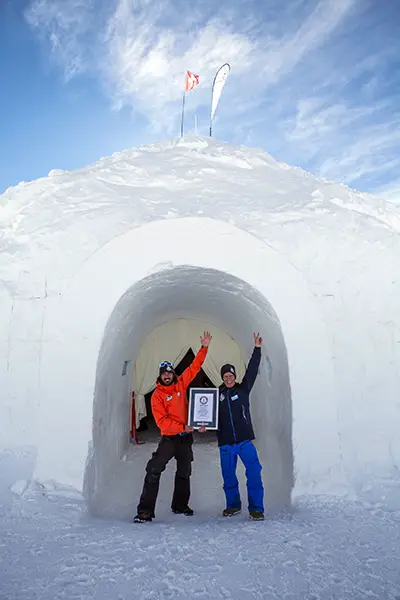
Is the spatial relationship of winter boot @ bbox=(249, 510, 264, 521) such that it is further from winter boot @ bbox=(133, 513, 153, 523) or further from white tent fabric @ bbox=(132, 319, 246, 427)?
white tent fabric @ bbox=(132, 319, 246, 427)

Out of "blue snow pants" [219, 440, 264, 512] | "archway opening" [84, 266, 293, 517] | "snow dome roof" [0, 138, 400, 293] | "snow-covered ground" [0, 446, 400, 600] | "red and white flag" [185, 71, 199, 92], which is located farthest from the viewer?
"red and white flag" [185, 71, 199, 92]

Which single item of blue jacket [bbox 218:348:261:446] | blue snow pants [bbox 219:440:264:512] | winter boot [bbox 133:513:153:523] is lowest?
winter boot [bbox 133:513:153:523]

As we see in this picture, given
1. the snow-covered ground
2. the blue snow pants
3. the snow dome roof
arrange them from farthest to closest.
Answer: the snow dome roof → the blue snow pants → the snow-covered ground

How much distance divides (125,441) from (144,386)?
1.40 m

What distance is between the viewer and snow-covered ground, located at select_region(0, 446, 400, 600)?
2146 millimetres

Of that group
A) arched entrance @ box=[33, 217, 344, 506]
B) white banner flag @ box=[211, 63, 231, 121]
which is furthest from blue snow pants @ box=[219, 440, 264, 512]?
white banner flag @ box=[211, 63, 231, 121]

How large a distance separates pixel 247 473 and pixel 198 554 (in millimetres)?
982

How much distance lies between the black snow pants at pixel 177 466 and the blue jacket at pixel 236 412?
33cm

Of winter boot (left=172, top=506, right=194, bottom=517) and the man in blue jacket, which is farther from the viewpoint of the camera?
winter boot (left=172, top=506, right=194, bottom=517)

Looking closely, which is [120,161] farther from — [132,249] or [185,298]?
[185,298]

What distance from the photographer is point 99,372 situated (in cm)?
387

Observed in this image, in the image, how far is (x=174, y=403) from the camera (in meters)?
3.72

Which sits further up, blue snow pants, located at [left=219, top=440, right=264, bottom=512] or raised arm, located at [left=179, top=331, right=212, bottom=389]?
raised arm, located at [left=179, top=331, right=212, bottom=389]

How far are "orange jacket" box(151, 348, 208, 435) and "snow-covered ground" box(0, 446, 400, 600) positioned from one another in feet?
2.48
